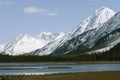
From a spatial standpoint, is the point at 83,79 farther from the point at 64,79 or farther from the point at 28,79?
the point at 28,79

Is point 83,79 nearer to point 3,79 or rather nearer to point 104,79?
point 104,79

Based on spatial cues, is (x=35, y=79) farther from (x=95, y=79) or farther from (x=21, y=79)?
(x=95, y=79)

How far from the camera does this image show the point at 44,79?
7381 cm

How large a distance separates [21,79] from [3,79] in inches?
140

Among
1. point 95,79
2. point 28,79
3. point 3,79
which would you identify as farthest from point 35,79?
point 95,79

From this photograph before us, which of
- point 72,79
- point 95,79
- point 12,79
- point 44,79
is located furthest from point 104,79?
point 12,79

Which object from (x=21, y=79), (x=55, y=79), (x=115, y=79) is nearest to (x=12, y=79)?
(x=21, y=79)

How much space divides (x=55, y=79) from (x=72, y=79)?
10.7ft

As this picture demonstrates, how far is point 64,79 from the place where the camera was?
7400cm

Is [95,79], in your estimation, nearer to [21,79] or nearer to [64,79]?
[64,79]

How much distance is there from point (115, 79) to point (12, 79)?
19.1 meters

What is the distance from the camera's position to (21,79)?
72.7m

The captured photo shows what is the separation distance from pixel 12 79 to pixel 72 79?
1135cm

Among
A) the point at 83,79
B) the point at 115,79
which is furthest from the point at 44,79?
the point at 115,79
